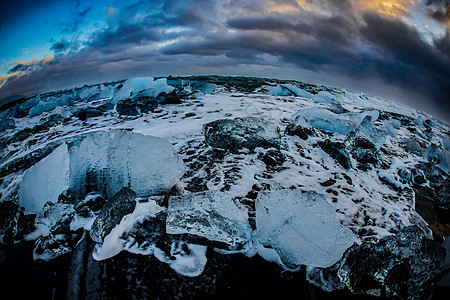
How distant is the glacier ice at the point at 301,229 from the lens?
1.01m

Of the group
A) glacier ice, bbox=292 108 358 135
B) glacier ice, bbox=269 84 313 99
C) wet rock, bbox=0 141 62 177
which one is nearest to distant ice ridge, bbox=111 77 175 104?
wet rock, bbox=0 141 62 177

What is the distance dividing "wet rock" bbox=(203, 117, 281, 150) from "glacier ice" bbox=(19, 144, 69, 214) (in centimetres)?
131

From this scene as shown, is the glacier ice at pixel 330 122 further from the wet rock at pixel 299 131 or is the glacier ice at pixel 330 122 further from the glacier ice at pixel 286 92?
the glacier ice at pixel 286 92

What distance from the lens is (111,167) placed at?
4.82 feet

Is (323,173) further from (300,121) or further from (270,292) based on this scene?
(270,292)

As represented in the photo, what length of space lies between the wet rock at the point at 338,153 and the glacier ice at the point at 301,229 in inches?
45.2

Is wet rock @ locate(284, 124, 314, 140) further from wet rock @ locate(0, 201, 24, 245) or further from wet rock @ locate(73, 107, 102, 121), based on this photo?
wet rock @ locate(73, 107, 102, 121)

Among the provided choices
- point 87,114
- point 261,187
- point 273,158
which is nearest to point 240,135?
point 273,158

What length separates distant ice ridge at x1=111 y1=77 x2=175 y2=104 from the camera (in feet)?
15.9

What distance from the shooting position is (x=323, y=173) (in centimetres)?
187

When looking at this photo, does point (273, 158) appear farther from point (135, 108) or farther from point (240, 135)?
point (135, 108)

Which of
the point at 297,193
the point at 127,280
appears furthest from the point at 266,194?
the point at 127,280

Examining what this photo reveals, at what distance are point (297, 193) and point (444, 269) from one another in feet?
2.56

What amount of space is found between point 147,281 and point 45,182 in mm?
1155
